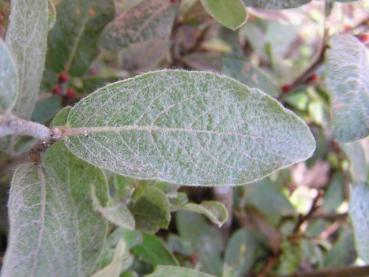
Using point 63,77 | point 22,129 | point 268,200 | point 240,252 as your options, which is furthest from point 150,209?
point 268,200

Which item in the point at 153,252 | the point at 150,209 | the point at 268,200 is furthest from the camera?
the point at 268,200

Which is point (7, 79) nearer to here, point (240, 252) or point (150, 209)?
point (150, 209)

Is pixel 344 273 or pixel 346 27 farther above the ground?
pixel 346 27

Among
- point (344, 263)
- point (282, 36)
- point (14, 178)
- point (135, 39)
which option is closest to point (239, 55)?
point (135, 39)

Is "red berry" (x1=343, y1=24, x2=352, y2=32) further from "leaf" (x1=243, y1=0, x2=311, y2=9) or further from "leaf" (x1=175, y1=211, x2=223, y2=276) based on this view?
"leaf" (x1=175, y1=211, x2=223, y2=276)

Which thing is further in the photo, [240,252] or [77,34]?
[240,252]

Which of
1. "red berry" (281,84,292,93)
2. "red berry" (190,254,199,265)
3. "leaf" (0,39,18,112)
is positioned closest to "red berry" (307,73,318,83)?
"red berry" (281,84,292,93)

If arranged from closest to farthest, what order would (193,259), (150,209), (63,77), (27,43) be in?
(27,43) < (150,209) < (63,77) < (193,259)
